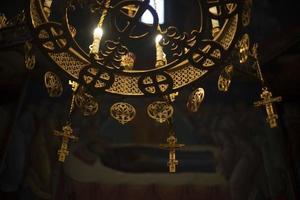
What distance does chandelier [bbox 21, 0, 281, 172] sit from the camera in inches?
114

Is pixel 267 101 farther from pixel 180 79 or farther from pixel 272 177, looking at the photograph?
pixel 272 177

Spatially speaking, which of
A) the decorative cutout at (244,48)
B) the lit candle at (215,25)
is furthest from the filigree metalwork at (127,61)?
the decorative cutout at (244,48)

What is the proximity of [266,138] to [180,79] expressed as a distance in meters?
3.40

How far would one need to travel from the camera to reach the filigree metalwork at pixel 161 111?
3.26 m

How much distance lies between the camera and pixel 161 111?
3.27 metres

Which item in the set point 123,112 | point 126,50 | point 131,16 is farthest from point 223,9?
point 123,112

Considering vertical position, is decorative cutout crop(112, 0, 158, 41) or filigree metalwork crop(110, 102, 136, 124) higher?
decorative cutout crop(112, 0, 158, 41)

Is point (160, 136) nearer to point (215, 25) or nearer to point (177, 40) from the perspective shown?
point (215, 25)

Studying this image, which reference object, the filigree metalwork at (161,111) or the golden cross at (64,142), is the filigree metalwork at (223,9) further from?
the golden cross at (64,142)

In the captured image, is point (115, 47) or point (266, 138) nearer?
point (115, 47)

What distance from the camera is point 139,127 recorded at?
6.38 metres

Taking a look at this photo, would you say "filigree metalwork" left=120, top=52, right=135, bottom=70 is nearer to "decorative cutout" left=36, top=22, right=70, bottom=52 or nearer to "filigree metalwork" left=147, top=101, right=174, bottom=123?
"filigree metalwork" left=147, top=101, right=174, bottom=123

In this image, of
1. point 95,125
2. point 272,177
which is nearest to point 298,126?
point 272,177

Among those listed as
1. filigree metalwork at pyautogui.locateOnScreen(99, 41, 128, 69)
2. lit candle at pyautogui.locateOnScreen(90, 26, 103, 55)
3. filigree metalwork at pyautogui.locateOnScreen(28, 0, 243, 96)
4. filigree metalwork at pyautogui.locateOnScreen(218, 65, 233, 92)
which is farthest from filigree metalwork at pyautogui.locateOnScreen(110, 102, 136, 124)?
filigree metalwork at pyautogui.locateOnScreen(218, 65, 233, 92)
